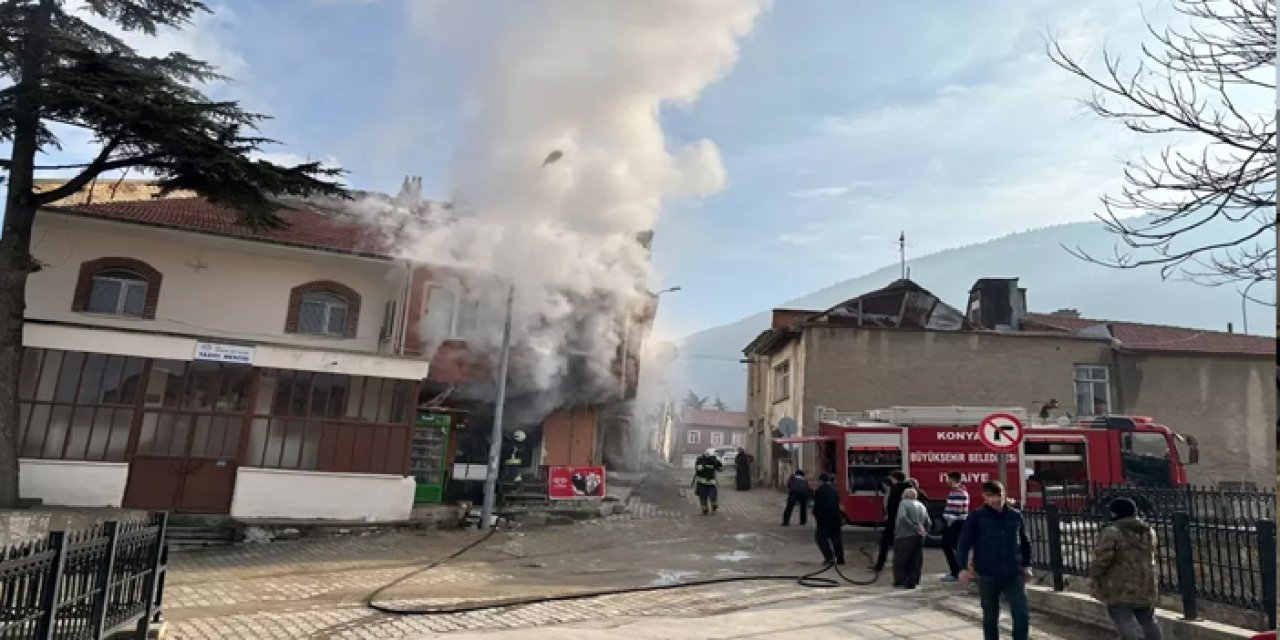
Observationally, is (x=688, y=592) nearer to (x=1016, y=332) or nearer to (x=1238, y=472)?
(x=1016, y=332)

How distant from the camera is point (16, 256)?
13.8 metres

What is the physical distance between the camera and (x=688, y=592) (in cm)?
1002

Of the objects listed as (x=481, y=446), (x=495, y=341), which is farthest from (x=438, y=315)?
(x=481, y=446)

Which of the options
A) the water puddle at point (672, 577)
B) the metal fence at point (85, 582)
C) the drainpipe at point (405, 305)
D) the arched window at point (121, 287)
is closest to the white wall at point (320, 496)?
the drainpipe at point (405, 305)

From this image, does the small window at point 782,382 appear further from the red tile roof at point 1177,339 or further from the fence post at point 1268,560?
the fence post at point 1268,560

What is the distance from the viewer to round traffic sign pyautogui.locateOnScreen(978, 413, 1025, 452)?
32.3ft

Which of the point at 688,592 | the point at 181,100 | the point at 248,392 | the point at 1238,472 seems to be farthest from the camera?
the point at 1238,472

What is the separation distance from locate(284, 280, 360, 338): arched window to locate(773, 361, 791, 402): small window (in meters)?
15.1

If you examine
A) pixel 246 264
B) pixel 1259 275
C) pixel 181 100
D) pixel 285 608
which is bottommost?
pixel 285 608

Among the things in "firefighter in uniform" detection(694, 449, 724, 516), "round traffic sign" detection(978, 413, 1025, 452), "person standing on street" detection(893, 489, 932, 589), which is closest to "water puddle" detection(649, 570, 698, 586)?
"person standing on street" detection(893, 489, 932, 589)

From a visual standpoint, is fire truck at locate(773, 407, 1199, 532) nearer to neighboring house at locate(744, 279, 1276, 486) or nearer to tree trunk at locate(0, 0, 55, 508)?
neighboring house at locate(744, 279, 1276, 486)

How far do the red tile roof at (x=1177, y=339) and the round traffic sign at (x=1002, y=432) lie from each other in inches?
728

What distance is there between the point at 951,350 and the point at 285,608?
22059mm

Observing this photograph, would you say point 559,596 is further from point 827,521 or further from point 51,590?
point 51,590
